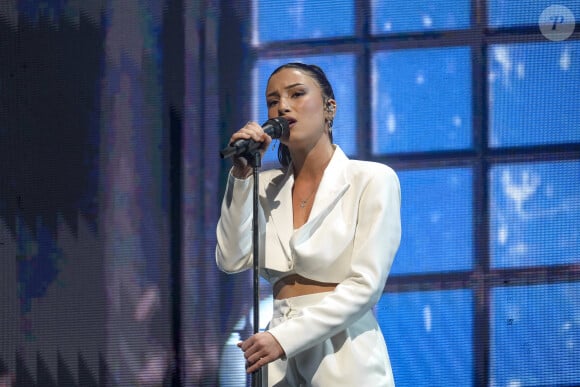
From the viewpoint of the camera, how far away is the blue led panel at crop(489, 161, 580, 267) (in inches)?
127

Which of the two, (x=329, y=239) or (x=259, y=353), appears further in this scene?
(x=329, y=239)

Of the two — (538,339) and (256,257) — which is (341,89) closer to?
(538,339)

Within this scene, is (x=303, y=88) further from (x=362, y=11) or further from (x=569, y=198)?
(x=569, y=198)

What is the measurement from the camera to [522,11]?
3.28 metres

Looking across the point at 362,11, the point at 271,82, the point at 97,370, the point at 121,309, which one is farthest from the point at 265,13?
the point at 97,370

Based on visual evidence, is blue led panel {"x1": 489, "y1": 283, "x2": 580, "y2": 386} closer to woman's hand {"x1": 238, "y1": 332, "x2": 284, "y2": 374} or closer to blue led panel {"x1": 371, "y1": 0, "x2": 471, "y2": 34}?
blue led panel {"x1": 371, "y1": 0, "x2": 471, "y2": 34}

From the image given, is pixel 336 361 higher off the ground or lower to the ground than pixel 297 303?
lower

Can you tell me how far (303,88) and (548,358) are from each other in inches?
53.9

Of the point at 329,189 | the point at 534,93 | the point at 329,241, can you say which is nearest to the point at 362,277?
the point at 329,241

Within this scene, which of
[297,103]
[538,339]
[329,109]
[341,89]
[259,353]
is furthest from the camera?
[341,89]


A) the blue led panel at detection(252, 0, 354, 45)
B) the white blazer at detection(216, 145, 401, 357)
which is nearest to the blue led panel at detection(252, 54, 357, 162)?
the blue led panel at detection(252, 0, 354, 45)

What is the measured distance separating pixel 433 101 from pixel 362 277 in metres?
1.17

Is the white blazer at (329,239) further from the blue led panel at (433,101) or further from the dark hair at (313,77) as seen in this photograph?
the blue led panel at (433,101)

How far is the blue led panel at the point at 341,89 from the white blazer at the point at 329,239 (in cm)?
80
